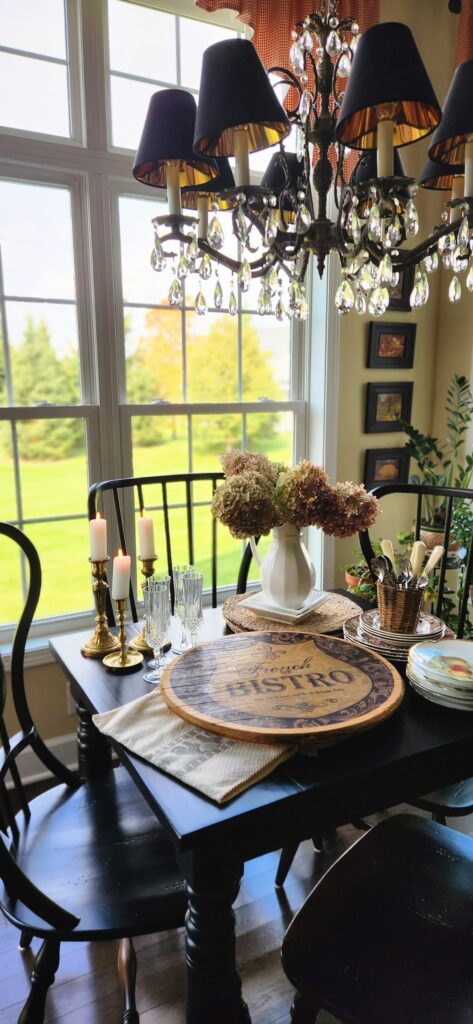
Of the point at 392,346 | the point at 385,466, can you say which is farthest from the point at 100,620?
the point at 392,346

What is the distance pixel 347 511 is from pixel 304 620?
0.95 feet

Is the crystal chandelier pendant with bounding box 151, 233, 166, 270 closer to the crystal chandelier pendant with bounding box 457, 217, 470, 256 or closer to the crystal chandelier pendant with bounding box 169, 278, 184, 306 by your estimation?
the crystal chandelier pendant with bounding box 169, 278, 184, 306

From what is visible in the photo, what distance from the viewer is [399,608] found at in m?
1.27

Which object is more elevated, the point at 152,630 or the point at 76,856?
the point at 152,630

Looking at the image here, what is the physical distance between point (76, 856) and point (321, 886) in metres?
0.46

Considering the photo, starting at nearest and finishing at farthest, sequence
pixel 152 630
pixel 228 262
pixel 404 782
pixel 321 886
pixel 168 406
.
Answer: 1. pixel 404 782
2. pixel 321 886
3. pixel 152 630
4. pixel 228 262
5. pixel 168 406

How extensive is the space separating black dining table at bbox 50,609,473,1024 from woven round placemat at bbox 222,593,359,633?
0.38 metres

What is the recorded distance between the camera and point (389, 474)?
Result: 2.85m

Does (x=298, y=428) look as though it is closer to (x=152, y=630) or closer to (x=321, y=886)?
(x=152, y=630)

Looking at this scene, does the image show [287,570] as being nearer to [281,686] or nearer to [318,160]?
[281,686]

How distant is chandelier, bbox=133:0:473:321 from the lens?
40.6 inches

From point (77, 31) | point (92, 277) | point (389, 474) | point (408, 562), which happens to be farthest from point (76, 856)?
point (77, 31)

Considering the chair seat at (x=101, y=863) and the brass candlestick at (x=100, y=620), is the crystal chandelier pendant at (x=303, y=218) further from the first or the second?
the chair seat at (x=101, y=863)

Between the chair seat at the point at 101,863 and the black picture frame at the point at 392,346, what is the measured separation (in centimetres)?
207
